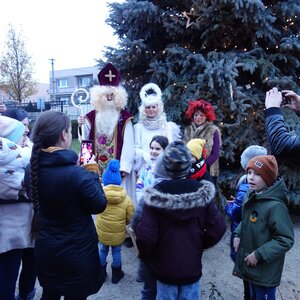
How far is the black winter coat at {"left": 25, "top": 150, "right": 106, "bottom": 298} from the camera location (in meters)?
2.30

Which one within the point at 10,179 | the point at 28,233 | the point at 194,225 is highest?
the point at 10,179

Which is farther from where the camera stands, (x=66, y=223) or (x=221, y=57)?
(x=221, y=57)

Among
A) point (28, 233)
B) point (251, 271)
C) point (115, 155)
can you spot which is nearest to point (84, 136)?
point (115, 155)

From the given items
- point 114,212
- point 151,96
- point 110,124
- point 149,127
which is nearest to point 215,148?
point 149,127

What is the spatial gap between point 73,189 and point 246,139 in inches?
146

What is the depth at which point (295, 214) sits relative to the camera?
6.12m

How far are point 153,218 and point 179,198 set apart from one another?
0.72 feet

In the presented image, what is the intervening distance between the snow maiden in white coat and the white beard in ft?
1.11

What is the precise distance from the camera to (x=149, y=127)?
4.73 metres

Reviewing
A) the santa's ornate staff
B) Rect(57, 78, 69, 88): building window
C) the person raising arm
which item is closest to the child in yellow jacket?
the santa's ornate staff

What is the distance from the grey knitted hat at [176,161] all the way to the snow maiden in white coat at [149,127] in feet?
7.62

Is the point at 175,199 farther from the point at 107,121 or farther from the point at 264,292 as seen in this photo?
the point at 107,121

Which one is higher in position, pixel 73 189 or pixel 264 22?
pixel 264 22

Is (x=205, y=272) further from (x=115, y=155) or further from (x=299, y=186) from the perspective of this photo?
(x=299, y=186)
